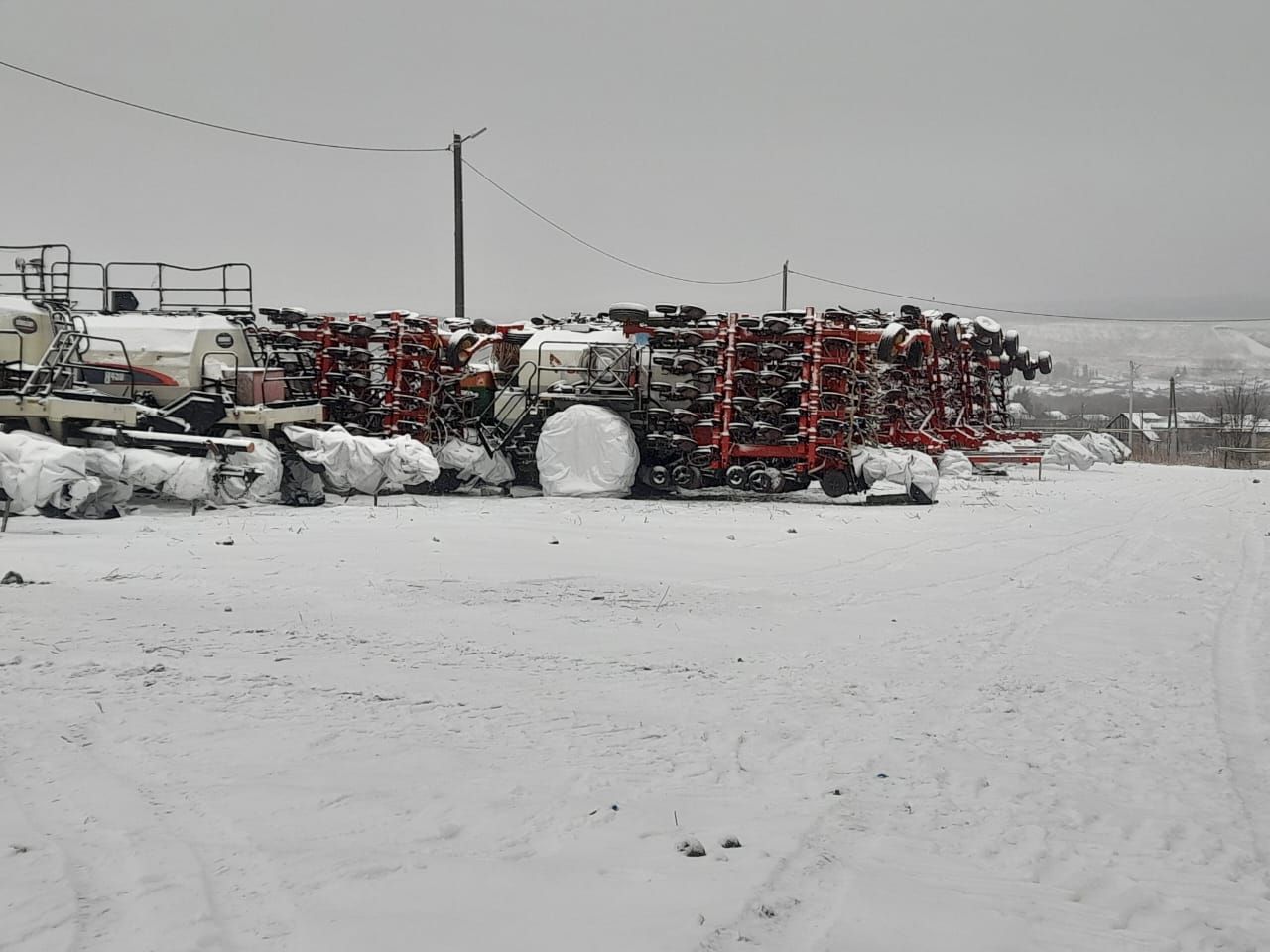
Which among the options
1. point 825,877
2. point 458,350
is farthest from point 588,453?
point 825,877

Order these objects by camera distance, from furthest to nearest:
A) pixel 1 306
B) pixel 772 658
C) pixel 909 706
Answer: pixel 1 306 → pixel 772 658 → pixel 909 706

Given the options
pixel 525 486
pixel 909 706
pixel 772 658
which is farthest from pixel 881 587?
pixel 525 486

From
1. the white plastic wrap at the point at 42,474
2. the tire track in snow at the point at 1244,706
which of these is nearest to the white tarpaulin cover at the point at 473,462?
the white plastic wrap at the point at 42,474

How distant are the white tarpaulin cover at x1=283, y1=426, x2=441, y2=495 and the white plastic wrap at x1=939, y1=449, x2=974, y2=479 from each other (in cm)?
1103

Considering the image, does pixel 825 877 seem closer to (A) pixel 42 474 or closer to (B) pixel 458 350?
(A) pixel 42 474

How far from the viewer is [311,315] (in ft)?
65.8

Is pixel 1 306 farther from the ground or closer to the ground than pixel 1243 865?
farther from the ground

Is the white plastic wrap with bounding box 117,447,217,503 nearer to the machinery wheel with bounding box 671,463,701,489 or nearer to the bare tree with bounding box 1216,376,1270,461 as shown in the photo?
the machinery wheel with bounding box 671,463,701,489

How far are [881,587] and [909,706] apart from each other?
3.70 m

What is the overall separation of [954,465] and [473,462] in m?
9.87

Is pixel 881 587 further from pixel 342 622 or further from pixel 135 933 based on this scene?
pixel 135 933

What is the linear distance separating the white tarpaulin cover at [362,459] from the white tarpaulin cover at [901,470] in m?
6.65

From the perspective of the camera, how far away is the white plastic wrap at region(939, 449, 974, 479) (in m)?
22.6

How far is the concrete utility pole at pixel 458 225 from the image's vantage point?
1045 inches
